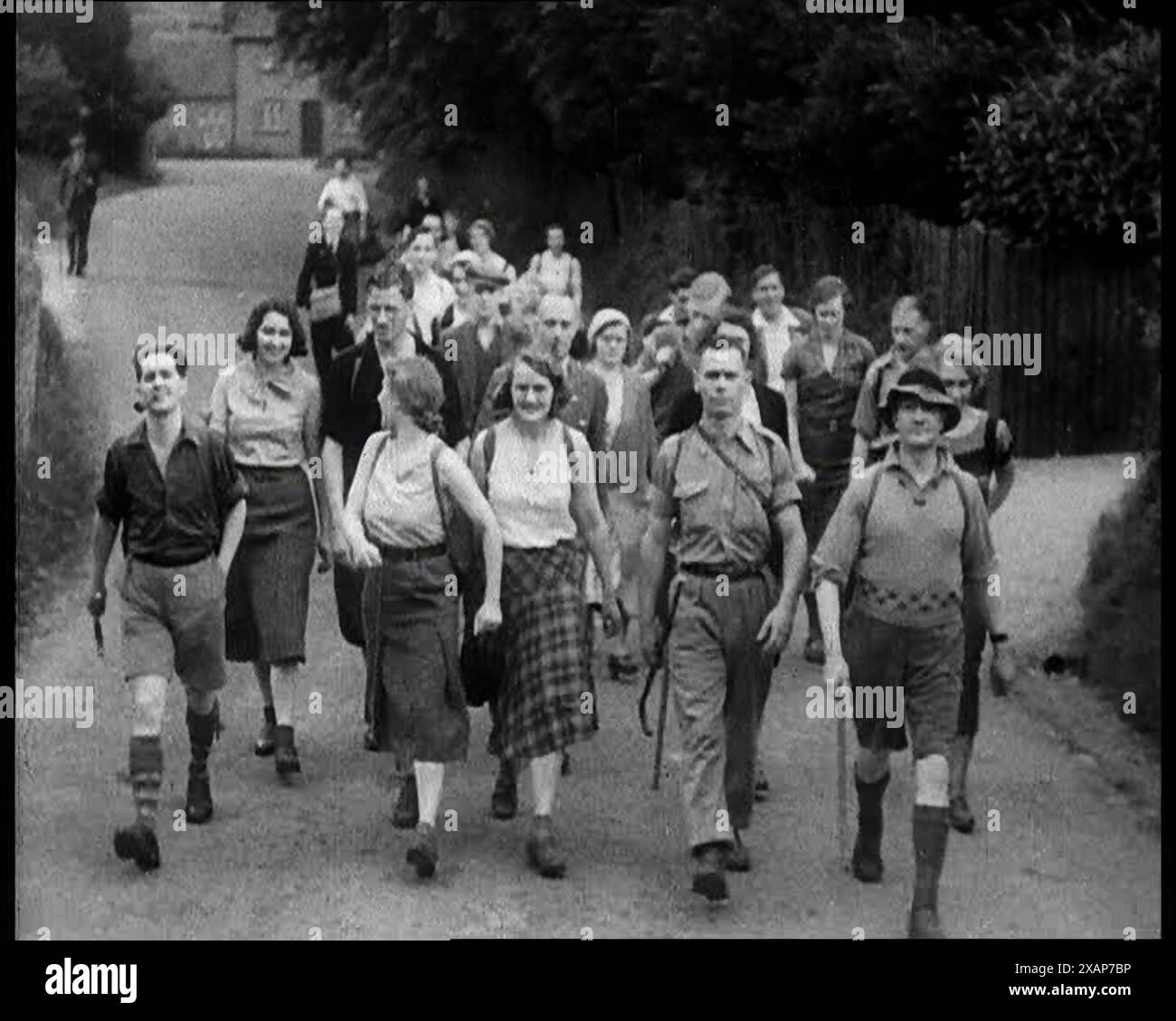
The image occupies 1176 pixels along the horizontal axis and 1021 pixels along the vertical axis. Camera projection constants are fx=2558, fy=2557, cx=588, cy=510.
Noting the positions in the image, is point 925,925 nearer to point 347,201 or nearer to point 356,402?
point 356,402

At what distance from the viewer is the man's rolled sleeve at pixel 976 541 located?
7.92m

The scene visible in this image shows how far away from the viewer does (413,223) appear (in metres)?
21.6

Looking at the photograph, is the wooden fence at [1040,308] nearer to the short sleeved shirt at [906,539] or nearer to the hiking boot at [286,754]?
the short sleeved shirt at [906,539]

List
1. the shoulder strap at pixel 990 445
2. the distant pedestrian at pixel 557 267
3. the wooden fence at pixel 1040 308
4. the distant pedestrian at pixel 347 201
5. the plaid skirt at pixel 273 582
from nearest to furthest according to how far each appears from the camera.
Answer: the shoulder strap at pixel 990 445 < the plaid skirt at pixel 273 582 < the wooden fence at pixel 1040 308 < the distant pedestrian at pixel 557 267 < the distant pedestrian at pixel 347 201

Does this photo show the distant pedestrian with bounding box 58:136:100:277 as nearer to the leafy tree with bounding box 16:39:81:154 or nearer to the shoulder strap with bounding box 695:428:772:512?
Answer: the leafy tree with bounding box 16:39:81:154

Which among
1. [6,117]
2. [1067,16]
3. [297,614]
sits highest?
[1067,16]

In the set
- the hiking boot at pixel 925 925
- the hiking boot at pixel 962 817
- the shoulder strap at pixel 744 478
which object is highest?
the shoulder strap at pixel 744 478

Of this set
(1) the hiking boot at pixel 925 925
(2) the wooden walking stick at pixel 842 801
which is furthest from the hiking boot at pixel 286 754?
(1) the hiking boot at pixel 925 925

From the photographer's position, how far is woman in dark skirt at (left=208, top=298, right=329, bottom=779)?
9.40 metres

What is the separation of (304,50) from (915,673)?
18738 mm

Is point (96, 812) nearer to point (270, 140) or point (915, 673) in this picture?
point (915, 673)

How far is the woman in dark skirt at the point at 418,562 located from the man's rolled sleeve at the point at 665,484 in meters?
0.54

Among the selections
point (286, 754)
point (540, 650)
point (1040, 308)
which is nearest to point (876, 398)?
point (540, 650)
